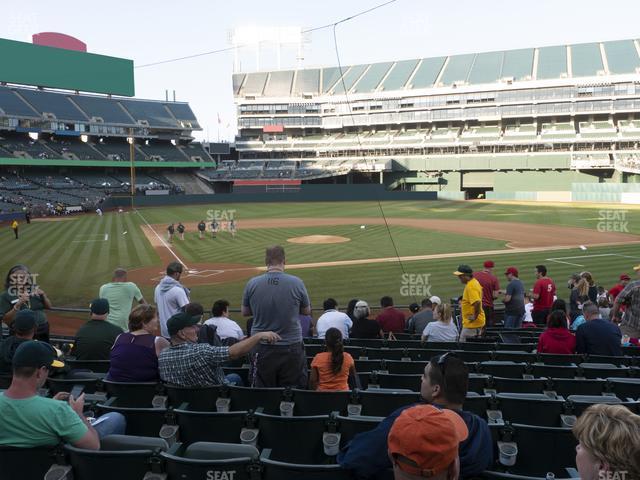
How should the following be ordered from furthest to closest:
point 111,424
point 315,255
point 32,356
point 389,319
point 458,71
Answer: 1. point 458,71
2. point 315,255
3. point 389,319
4. point 111,424
5. point 32,356

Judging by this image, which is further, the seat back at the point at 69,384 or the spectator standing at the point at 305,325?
the spectator standing at the point at 305,325

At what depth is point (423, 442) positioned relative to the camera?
238 centimetres

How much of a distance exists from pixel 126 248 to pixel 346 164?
166 ft

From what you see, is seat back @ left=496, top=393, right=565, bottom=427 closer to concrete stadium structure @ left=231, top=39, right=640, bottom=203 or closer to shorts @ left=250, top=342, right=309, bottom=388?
shorts @ left=250, top=342, right=309, bottom=388

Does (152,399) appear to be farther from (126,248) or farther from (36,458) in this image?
(126,248)

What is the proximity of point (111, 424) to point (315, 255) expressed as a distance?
2298 centimetres

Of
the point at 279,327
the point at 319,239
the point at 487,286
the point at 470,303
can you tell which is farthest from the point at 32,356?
the point at 319,239

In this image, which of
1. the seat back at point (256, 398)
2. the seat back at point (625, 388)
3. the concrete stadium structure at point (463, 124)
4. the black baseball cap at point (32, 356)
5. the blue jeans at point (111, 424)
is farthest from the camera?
the concrete stadium structure at point (463, 124)

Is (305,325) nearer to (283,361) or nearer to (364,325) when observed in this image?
(364,325)

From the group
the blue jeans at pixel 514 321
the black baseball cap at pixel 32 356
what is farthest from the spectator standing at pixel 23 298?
the blue jeans at pixel 514 321

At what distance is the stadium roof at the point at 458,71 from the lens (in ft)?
243

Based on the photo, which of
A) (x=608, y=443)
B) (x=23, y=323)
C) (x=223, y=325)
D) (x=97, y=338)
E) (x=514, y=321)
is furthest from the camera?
(x=514, y=321)

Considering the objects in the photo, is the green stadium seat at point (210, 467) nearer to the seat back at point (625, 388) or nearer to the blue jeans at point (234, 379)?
the blue jeans at point (234, 379)

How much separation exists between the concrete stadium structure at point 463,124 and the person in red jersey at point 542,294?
5067 cm
